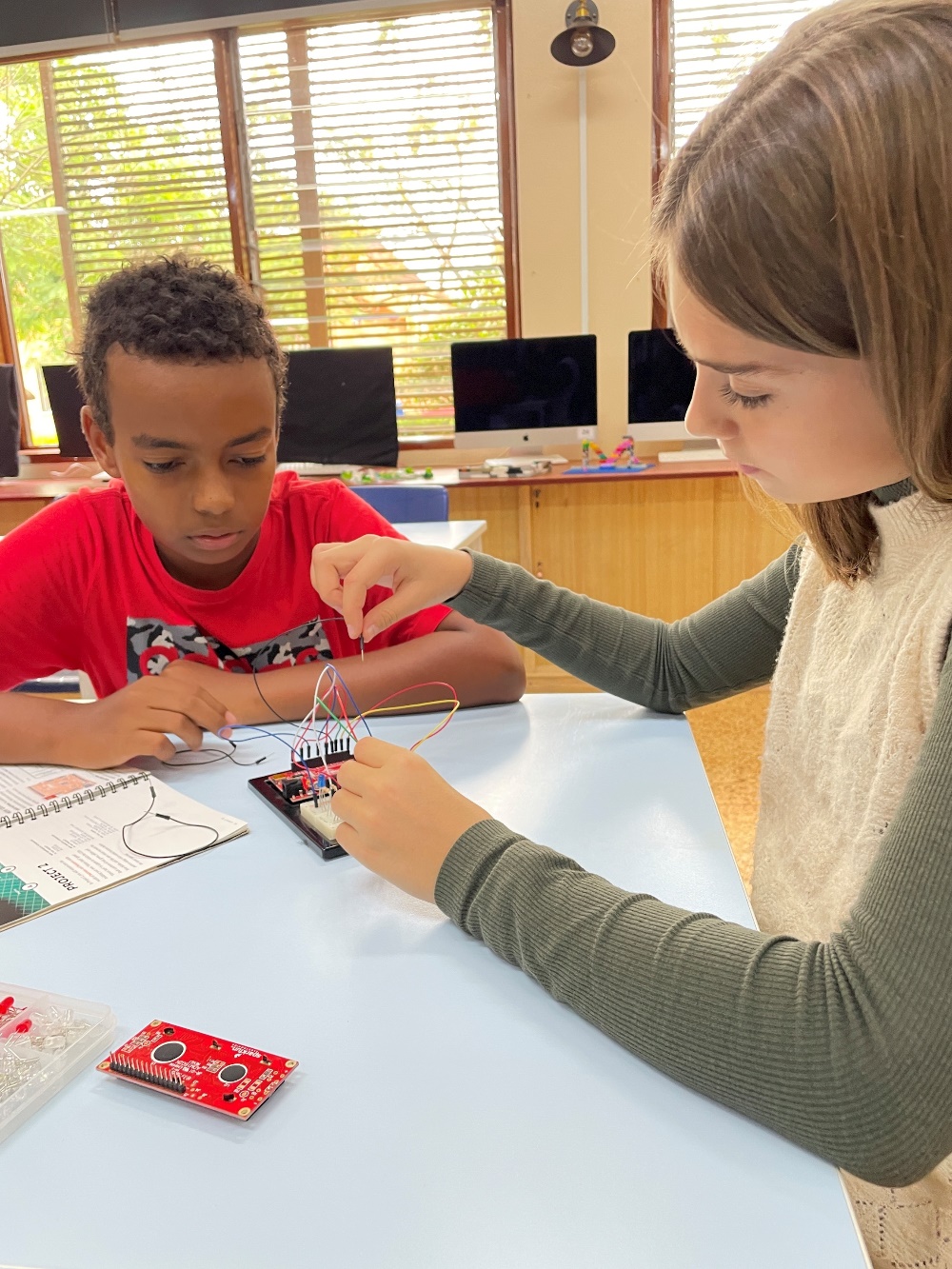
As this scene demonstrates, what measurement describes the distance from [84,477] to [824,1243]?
13.0 feet

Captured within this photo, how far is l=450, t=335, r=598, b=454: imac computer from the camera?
3.35 metres

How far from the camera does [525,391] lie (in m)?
3.41

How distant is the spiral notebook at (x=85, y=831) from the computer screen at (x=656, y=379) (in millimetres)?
2757

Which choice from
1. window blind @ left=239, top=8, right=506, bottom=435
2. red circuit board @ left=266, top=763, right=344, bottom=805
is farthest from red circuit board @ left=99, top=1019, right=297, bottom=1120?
window blind @ left=239, top=8, right=506, bottom=435

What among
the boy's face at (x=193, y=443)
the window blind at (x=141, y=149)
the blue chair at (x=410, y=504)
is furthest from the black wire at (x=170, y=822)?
the window blind at (x=141, y=149)

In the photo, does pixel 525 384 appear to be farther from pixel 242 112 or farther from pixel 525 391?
pixel 242 112

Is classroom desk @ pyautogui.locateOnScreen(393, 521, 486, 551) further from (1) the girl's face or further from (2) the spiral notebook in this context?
(1) the girl's face

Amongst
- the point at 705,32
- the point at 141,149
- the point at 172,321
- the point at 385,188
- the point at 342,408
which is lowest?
the point at 342,408

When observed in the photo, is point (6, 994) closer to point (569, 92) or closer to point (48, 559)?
point (48, 559)

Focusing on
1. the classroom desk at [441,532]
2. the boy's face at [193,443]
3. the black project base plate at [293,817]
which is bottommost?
the black project base plate at [293,817]

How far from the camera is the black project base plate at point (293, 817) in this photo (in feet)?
2.43

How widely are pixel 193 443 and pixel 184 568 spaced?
229mm

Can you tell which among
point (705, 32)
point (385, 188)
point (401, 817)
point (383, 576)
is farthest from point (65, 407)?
point (401, 817)

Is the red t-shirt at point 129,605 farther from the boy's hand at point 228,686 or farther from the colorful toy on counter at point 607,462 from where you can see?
the colorful toy on counter at point 607,462
